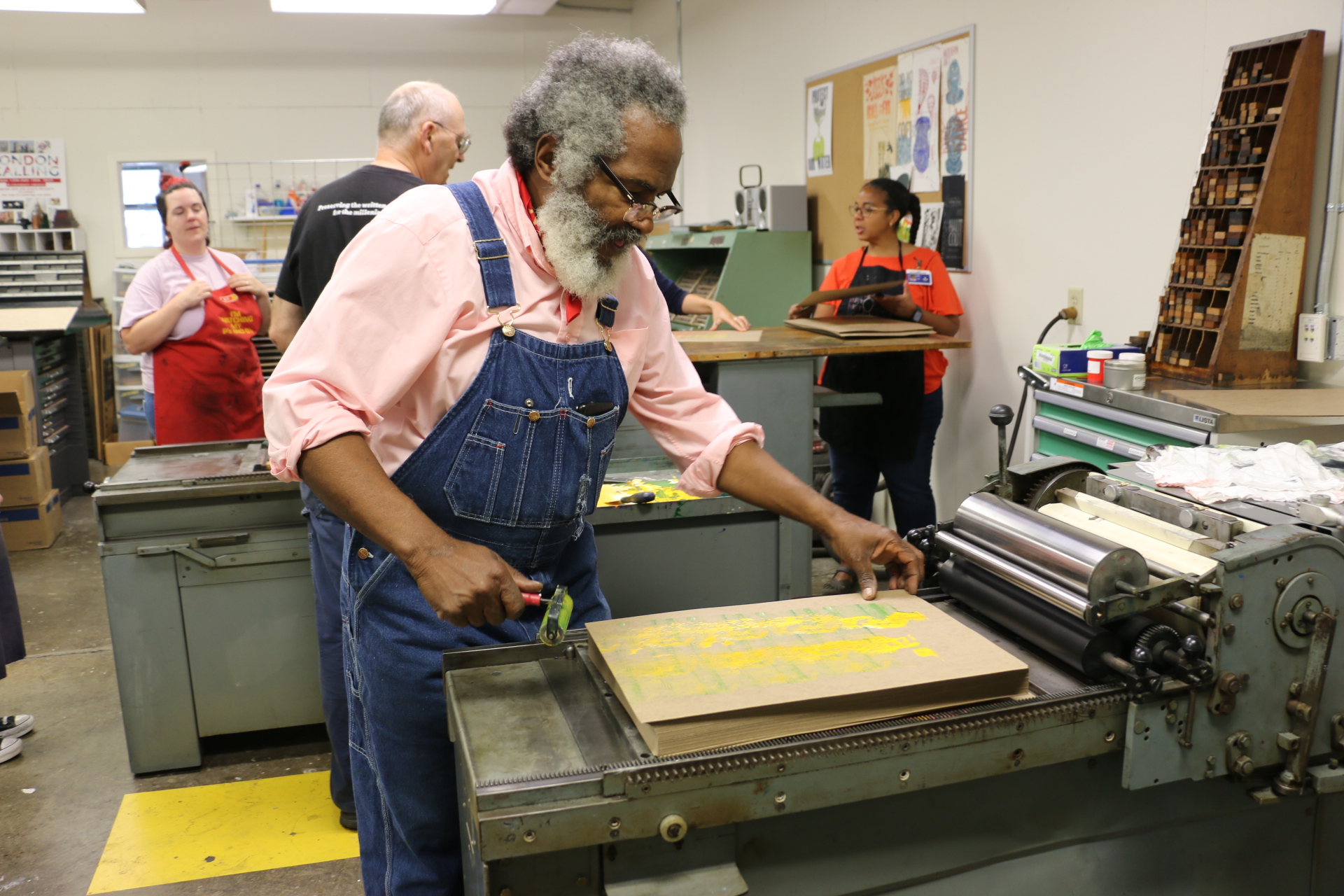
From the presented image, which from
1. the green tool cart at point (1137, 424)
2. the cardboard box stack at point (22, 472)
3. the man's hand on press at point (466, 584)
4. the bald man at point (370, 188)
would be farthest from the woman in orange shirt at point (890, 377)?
the cardboard box stack at point (22, 472)

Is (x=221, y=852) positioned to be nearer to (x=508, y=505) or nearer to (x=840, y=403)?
(x=508, y=505)

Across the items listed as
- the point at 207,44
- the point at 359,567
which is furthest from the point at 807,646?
the point at 207,44

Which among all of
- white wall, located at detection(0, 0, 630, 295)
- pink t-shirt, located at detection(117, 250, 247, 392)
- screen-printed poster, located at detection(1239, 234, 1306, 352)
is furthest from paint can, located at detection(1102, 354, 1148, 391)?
white wall, located at detection(0, 0, 630, 295)

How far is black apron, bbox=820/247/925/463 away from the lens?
373cm

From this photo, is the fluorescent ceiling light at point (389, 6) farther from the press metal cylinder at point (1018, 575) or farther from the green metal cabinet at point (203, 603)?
the press metal cylinder at point (1018, 575)

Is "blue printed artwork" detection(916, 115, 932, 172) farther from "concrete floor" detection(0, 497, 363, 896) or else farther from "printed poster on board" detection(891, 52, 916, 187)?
"concrete floor" detection(0, 497, 363, 896)

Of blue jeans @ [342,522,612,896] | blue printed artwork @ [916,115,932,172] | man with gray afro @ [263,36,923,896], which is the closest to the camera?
man with gray afro @ [263,36,923,896]

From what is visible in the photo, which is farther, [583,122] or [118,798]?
[118,798]

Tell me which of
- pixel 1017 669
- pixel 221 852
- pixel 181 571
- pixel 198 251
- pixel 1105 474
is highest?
pixel 198 251

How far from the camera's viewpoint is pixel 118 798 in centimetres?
262

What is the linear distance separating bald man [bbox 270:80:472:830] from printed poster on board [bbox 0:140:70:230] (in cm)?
567

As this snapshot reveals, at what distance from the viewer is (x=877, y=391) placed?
12.4ft

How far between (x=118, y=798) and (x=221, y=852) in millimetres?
442

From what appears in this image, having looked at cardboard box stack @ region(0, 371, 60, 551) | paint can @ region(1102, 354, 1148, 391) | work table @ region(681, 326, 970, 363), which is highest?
work table @ region(681, 326, 970, 363)
